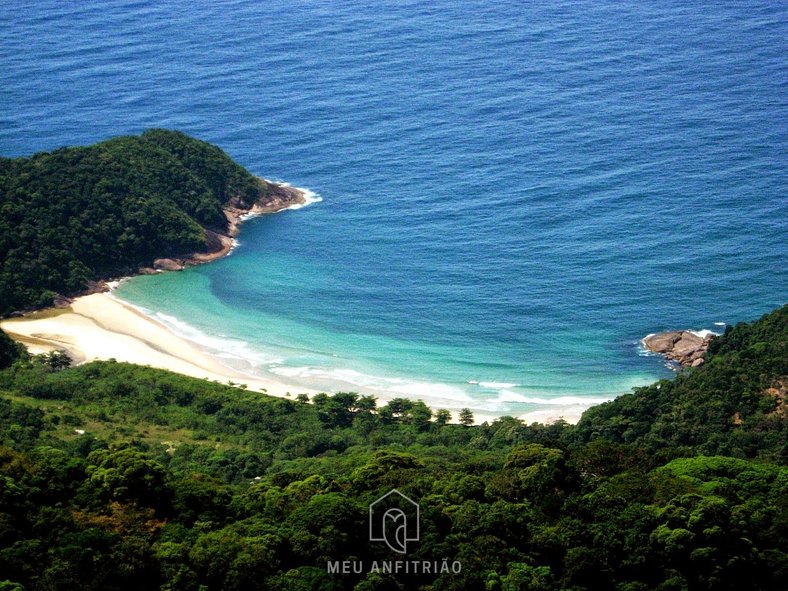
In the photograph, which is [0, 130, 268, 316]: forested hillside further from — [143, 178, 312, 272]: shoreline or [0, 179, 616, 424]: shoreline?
[0, 179, 616, 424]: shoreline

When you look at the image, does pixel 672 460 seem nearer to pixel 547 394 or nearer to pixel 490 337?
pixel 547 394

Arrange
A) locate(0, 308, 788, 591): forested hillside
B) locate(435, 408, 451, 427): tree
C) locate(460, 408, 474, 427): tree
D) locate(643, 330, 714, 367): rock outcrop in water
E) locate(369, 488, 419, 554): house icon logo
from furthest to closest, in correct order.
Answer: locate(643, 330, 714, 367): rock outcrop in water, locate(460, 408, 474, 427): tree, locate(435, 408, 451, 427): tree, locate(369, 488, 419, 554): house icon logo, locate(0, 308, 788, 591): forested hillside

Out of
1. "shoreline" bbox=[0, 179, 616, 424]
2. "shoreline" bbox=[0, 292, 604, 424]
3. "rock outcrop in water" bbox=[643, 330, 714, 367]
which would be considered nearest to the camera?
"shoreline" bbox=[0, 292, 604, 424]

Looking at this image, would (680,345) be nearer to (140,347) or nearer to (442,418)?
(442,418)

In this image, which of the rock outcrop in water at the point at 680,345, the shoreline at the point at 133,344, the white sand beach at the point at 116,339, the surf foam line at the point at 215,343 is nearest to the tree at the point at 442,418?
the shoreline at the point at 133,344

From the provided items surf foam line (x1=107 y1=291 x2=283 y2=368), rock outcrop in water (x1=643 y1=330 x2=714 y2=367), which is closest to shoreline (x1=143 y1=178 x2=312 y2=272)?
surf foam line (x1=107 y1=291 x2=283 y2=368)

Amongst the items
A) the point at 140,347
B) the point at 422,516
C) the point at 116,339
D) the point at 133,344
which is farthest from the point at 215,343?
the point at 422,516

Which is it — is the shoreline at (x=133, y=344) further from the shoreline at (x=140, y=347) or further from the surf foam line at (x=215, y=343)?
the surf foam line at (x=215, y=343)
